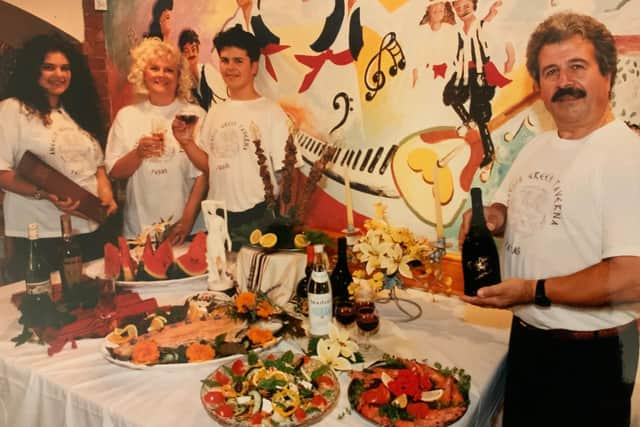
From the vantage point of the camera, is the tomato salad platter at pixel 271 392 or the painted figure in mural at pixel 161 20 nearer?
the tomato salad platter at pixel 271 392

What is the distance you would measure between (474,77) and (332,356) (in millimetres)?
878

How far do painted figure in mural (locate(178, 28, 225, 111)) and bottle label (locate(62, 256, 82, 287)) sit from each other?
2.14 feet

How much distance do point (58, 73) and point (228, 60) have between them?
57cm

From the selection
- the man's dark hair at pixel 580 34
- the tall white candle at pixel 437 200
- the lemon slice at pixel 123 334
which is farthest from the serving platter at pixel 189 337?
the man's dark hair at pixel 580 34

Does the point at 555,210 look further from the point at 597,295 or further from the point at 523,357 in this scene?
the point at 523,357

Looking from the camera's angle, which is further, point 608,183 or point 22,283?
point 22,283

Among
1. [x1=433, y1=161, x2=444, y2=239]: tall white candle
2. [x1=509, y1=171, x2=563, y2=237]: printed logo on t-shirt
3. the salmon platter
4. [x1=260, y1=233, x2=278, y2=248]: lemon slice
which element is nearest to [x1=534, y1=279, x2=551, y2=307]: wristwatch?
[x1=509, y1=171, x2=563, y2=237]: printed logo on t-shirt

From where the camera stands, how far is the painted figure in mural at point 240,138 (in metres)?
1.85

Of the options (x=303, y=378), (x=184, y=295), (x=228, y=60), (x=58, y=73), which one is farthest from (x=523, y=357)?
(x=58, y=73)

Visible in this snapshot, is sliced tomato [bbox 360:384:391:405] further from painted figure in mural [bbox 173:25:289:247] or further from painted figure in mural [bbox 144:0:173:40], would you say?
painted figure in mural [bbox 144:0:173:40]

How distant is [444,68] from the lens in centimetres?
158

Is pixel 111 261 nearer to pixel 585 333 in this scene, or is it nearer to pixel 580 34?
pixel 585 333

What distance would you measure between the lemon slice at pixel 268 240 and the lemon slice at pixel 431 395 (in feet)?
2.72

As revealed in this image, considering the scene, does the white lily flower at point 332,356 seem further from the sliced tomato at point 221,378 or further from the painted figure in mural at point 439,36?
the painted figure in mural at point 439,36
